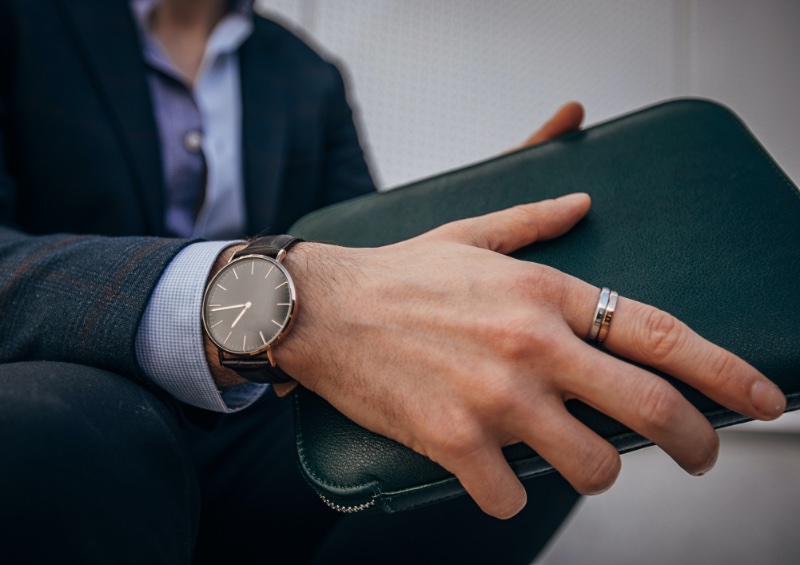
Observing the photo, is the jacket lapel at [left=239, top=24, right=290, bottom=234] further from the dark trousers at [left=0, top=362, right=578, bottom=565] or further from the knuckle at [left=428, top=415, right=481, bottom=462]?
the knuckle at [left=428, top=415, right=481, bottom=462]

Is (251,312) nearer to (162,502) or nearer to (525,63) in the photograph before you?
(162,502)

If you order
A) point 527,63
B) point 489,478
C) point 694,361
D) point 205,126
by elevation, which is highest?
point 527,63

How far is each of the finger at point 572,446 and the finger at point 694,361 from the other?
9 centimetres

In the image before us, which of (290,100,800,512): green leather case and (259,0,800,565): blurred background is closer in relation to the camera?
(290,100,800,512): green leather case

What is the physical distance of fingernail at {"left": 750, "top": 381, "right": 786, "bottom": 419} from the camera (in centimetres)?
43

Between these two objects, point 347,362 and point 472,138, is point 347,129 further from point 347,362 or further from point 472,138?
point 347,362

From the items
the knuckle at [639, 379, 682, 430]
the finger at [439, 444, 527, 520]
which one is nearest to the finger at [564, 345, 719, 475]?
the knuckle at [639, 379, 682, 430]

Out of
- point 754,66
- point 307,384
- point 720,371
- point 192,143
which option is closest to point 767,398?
point 720,371

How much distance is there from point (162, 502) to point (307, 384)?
17 centimetres

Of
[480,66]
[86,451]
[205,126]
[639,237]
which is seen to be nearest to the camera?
[86,451]

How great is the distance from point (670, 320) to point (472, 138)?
1.66m

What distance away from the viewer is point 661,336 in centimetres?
45

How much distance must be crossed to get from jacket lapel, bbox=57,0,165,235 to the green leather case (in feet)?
1.36

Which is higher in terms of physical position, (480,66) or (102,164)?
(480,66)
